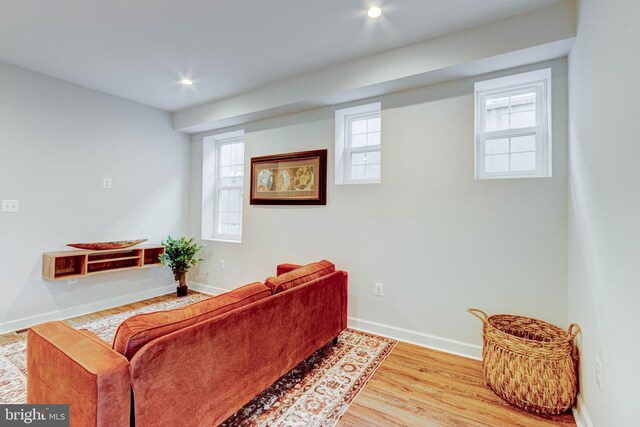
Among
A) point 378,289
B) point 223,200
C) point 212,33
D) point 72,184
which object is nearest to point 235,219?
point 223,200

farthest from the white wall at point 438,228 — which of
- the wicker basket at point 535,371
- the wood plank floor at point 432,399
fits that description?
the wicker basket at point 535,371

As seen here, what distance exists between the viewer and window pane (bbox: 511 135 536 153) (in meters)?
2.42

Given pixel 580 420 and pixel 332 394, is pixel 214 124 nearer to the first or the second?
pixel 332 394

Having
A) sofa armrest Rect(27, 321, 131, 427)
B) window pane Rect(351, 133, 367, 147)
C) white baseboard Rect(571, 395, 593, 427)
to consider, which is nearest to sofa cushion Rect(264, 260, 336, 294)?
sofa armrest Rect(27, 321, 131, 427)

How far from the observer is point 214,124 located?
13.3 feet

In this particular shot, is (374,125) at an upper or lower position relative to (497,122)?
upper

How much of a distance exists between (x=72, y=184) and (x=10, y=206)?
0.56 m

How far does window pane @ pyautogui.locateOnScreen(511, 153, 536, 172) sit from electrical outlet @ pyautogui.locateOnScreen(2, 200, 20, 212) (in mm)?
4673

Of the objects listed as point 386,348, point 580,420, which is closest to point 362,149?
point 386,348

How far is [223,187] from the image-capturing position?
4.48 m

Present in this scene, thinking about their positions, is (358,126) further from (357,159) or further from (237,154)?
(237,154)

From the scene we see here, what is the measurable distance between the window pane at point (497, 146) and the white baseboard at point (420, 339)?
165cm

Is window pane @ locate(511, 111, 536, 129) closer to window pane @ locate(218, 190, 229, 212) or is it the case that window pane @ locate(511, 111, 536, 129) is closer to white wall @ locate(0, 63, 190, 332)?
window pane @ locate(218, 190, 229, 212)

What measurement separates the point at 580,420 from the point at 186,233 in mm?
4700
